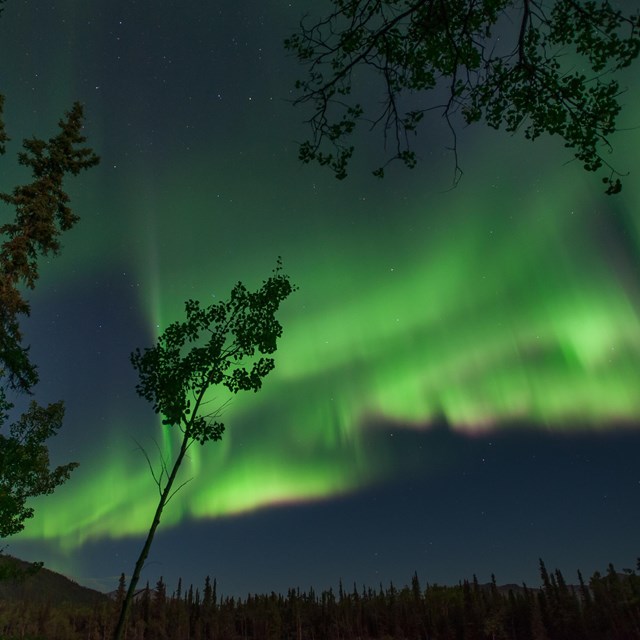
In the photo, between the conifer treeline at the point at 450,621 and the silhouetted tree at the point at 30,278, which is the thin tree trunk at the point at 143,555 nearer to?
the silhouetted tree at the point at 30,278

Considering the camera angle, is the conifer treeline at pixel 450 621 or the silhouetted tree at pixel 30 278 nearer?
the silhouetted tree at pixel 30 278

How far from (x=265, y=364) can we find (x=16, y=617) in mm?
228717

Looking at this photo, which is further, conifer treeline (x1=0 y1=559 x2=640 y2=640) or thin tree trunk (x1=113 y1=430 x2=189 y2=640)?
conifer treeline (x1=0 y1=559 x2=640 y2=640)

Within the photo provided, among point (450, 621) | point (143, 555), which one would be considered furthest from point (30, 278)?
point (450, 621)

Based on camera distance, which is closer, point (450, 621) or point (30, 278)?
point (30, 278)

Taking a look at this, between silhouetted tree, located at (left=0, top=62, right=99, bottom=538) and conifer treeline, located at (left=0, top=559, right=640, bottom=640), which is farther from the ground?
silhouetted tree, located at (left=0, top=62, right=99, bottom=538)

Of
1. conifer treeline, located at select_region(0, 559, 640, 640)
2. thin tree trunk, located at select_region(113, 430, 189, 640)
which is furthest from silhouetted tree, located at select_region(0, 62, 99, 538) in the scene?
conifer treeline, located at select_region(0, 559, 640, 640)

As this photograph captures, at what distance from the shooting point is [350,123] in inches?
286

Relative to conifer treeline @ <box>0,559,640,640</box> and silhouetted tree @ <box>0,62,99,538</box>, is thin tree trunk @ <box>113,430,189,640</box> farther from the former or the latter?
conifer treeline @ <box>0,559,640,640</box>

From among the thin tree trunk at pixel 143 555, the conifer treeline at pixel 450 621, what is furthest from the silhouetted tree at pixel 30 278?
the conifer treeline at pixel 450 621

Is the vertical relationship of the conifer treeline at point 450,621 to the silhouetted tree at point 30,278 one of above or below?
below

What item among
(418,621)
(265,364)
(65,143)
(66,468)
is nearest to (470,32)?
(265,364)

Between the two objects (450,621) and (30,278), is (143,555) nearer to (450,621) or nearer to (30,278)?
(30,278)

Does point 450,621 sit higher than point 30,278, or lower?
lower
